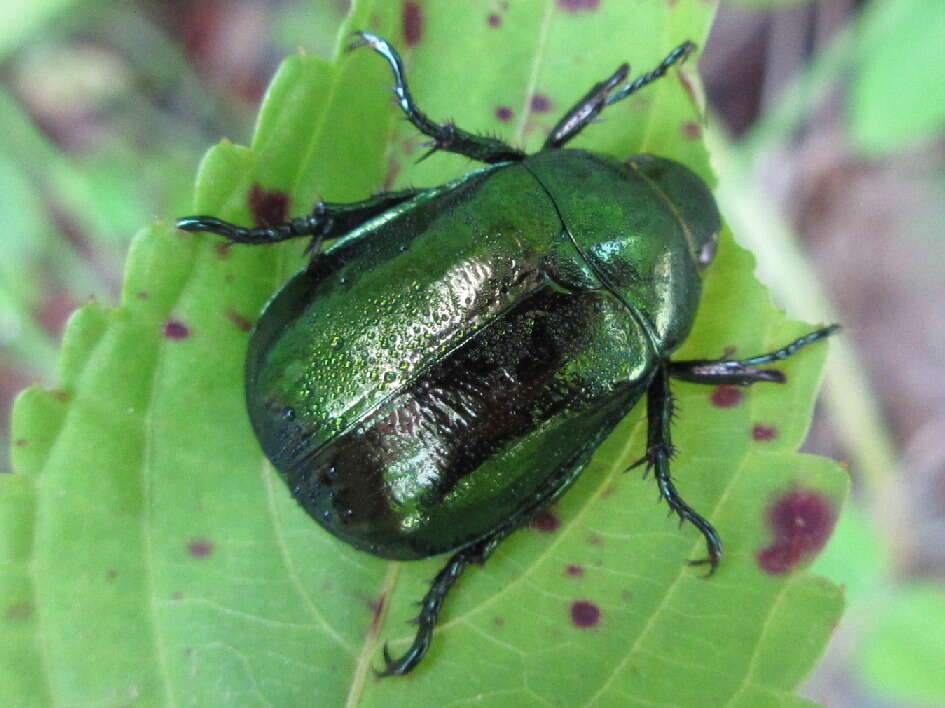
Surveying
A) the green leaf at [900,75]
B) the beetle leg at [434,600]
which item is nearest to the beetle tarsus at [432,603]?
the beetle leg at [434,600]

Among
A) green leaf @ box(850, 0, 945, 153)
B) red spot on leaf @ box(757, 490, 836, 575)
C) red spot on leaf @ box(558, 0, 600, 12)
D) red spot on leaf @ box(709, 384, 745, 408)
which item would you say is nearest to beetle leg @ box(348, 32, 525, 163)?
red spot on leaf @ box(558, 0, 600, 12)

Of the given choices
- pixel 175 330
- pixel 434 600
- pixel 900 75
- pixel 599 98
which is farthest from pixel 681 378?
pixel 900 75

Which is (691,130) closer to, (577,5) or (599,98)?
(599,98)

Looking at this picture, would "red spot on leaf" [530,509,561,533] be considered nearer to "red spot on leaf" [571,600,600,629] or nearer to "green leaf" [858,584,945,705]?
"red spot on leaf" [571,600,600,629]

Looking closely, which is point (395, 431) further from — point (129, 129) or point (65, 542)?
point (129, 129)

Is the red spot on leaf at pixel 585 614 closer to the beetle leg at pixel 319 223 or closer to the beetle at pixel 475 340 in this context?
the beetle at pixel 475 340
